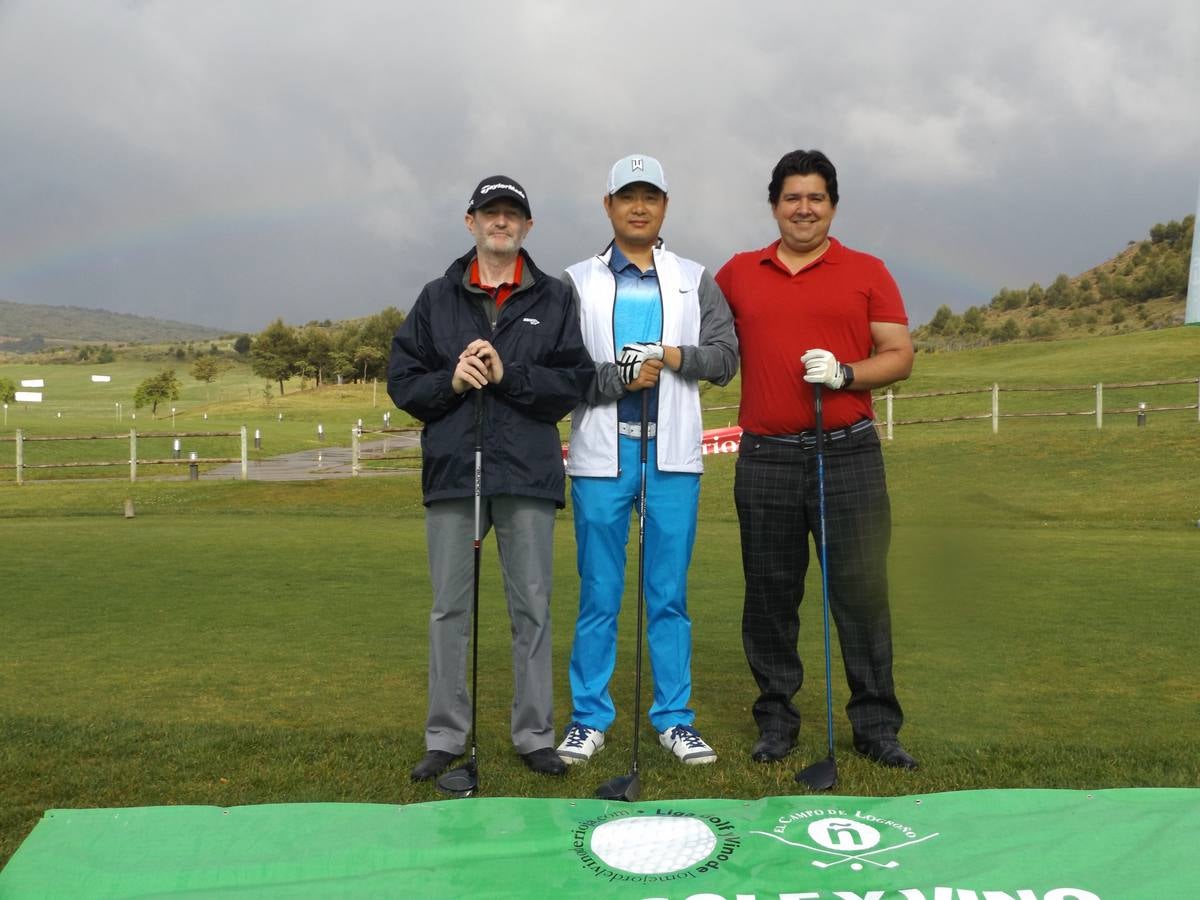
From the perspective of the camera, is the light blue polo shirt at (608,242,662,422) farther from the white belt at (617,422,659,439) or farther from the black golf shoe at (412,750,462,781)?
the black golf shoe at (412,750,462,781)

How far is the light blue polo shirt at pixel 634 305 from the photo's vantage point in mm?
3971

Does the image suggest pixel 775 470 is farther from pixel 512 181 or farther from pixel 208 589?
pixel 208 589

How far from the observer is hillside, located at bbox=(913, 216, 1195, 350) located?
57.5 m

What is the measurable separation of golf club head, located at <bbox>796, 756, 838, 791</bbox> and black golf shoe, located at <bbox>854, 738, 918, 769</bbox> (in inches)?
10.3

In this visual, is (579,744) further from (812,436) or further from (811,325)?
(811,325)

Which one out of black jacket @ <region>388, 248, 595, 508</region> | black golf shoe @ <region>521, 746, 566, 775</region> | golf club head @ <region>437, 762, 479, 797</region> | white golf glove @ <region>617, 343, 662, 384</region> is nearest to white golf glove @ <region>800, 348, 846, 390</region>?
white golf glove @ <region>617, 343, 662, 384</region>

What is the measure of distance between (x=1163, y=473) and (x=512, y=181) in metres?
15.5

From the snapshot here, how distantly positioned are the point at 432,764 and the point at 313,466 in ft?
91.4

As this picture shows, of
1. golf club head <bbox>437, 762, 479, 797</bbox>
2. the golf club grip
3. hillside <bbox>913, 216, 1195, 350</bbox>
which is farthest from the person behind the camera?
hillside <bbox>913, 216, 1195, 350</bbox>

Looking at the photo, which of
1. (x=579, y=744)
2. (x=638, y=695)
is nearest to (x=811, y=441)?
(x=638, y=695)

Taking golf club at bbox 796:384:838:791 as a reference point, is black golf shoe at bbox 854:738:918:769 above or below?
below

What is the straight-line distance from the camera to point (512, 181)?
3.76 m

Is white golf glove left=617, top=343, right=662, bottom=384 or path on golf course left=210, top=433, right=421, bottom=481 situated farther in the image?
path on golf course left=210, top=433, right=421, bottom=481

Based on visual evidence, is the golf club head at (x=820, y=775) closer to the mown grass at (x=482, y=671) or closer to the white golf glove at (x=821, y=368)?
the mown grass at (x=482, y=671)
